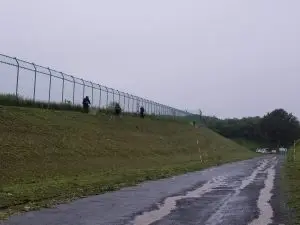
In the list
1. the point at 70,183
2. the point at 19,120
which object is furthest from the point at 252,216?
the point at 19,120

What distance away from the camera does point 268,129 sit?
159125 mm

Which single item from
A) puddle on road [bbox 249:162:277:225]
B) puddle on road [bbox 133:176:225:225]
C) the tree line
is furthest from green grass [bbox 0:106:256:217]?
the tree line

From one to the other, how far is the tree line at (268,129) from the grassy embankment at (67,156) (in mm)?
104879

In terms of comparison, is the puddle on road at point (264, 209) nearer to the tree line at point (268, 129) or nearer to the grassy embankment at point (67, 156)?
the grassy embankment at point (67, 156)

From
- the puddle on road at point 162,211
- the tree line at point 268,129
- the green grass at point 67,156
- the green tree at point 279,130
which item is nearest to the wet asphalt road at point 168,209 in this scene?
the puddle on road at point 162,211

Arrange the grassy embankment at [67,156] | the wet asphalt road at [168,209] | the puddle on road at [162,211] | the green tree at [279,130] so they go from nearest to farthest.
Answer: the wet asphalt road at [168,209] → the puddle on road at [162,211] → the grassy embankment at [67,156] → the green tree at [279,130]

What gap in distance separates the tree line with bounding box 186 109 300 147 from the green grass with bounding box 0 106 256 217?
344ft

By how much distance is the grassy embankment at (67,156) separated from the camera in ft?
64.3

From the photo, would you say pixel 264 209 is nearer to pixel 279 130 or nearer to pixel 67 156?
pixel 67 156

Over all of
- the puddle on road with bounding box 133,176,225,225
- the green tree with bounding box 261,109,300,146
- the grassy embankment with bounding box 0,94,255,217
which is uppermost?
the green tree with bounding box 261,109,300,146

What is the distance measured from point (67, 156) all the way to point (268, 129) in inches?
5258

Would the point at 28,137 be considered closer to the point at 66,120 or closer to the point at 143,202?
the point at 66,120

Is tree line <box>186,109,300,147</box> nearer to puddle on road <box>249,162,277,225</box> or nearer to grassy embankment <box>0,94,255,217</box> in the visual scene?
grassy embankment <box>0,94,255,217</box>

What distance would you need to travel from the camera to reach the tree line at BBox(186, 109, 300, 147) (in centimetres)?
15838
